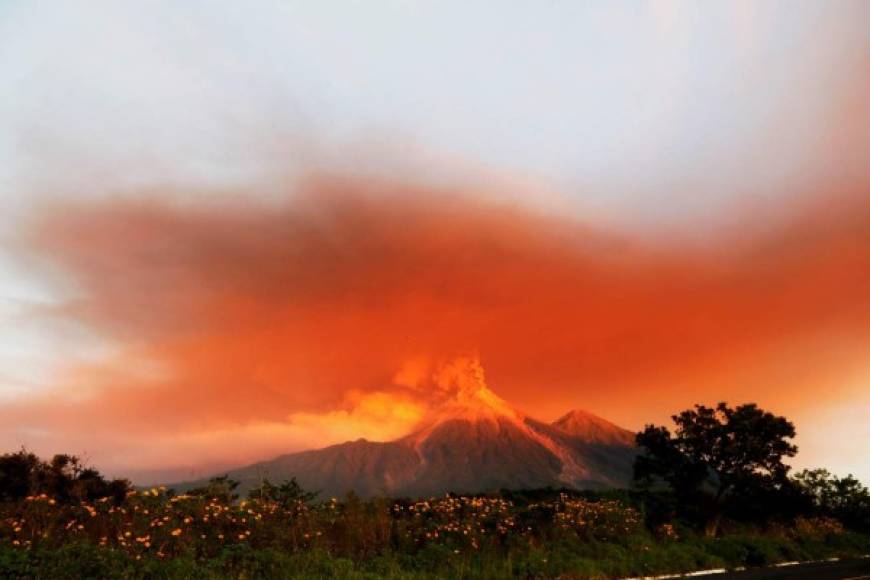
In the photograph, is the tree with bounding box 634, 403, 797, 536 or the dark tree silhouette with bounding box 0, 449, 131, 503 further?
the tree with bounding box 634, 403, 797, 536

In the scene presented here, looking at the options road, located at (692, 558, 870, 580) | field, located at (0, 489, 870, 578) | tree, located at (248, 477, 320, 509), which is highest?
tree, located at (248, 477, 320, 509)

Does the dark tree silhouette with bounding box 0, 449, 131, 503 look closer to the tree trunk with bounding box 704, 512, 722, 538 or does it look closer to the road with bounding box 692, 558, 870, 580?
the road with bounding box 692, 558, 870, 580

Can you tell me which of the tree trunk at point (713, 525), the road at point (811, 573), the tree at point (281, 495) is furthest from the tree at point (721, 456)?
the tree at point (281, 495)

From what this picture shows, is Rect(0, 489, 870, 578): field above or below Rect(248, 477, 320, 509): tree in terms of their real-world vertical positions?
below

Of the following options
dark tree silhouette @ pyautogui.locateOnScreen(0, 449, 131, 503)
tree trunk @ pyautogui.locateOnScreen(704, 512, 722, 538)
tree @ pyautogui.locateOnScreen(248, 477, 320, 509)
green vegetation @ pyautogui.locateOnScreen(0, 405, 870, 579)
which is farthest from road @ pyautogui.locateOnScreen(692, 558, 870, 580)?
dark tree silhouette @ pyautogui.locateOnScreen(0, 449, 131, 503)

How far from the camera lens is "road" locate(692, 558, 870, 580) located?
15828 mm

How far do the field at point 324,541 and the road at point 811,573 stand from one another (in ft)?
4.26

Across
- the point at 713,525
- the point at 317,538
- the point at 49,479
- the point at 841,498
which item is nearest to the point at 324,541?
the point at 317,538

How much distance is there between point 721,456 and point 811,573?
15.8 metres

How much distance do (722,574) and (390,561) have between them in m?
9.10

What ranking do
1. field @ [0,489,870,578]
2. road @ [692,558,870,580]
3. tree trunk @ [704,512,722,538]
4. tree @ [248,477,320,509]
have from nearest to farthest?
1. field @ [0,489,870,578]
2. road @ [692,558,870,580]
3. tree @ [248,477,320,509]
4. tree trunk @ [704,512,722,538]

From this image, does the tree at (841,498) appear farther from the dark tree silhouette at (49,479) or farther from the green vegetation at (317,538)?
the dark tree silhouette at (49,479)

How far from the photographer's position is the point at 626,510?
21344 mm

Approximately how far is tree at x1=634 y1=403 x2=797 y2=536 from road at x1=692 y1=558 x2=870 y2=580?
11.4m
